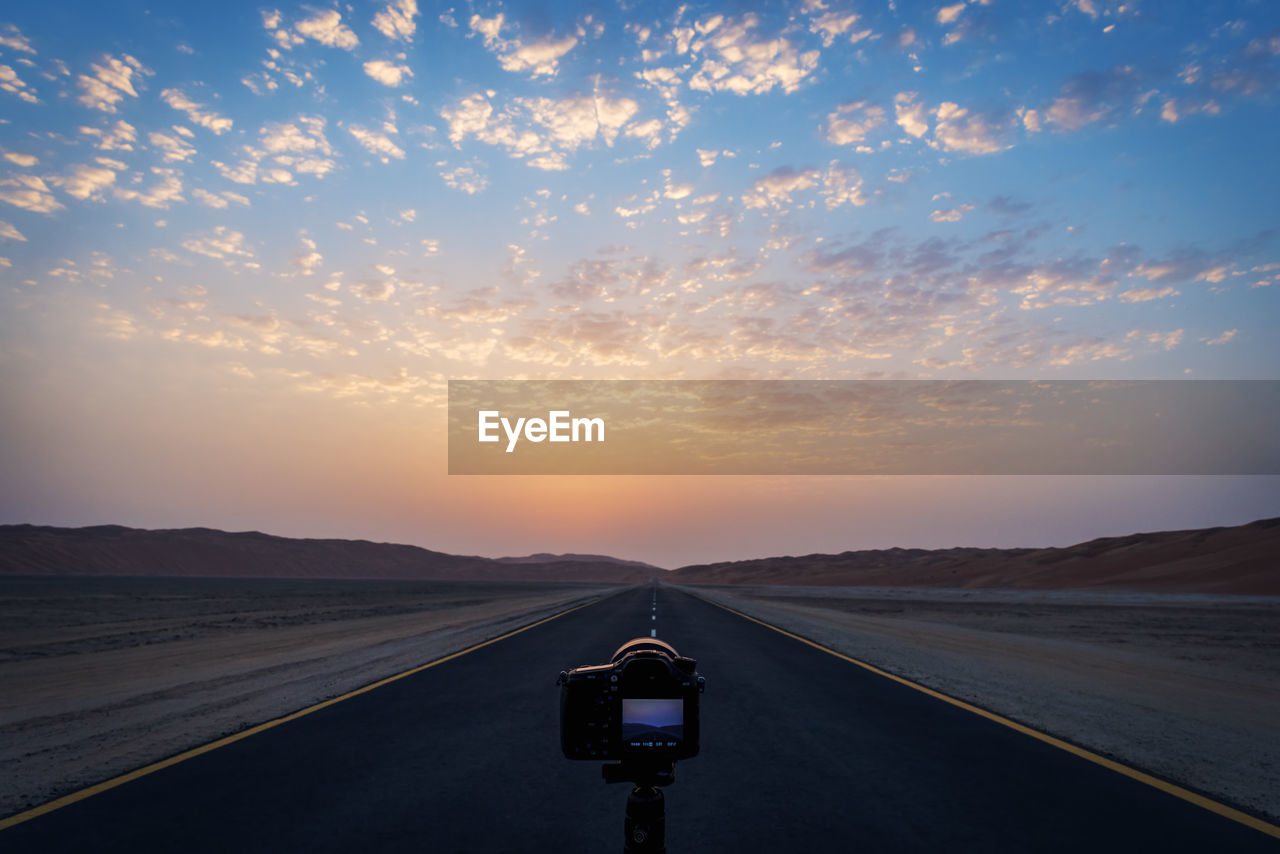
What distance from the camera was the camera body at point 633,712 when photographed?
354cm

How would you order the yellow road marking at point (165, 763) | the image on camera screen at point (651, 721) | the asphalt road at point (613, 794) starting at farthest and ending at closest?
1. the yellow road marking at point (165, 763)
2. the asphalt road at point (613, 794)
3. the image on camera screen at point (651, 721)

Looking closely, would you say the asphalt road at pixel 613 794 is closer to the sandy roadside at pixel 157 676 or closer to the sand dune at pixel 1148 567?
the sandy roadside at pixel 157 676

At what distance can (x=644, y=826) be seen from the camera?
10.4 feet

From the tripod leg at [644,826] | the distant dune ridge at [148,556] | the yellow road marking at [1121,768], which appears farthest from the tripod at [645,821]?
the distant dune ridge at [148,556]

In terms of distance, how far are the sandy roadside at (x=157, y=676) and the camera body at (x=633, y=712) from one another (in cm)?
530

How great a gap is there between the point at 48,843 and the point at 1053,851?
650 cm

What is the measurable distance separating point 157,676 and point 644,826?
48.7 feet

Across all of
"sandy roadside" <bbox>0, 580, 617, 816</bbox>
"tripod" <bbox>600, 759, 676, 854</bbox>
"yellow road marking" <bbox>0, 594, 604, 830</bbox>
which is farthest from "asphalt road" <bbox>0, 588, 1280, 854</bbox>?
"tripod" <bbox>600, 759, 676, 854</bbox>

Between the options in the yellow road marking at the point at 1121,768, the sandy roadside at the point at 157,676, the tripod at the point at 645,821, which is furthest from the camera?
the sandy roadside at the point at 157,676

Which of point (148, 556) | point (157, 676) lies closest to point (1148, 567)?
point (157, 676)

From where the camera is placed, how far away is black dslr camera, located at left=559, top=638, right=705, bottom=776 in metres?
3.54

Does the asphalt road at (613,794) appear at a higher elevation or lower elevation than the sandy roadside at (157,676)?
higher

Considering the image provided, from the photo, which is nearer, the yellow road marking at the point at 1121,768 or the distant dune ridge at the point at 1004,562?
the yellow road marking at the point at 1121,768

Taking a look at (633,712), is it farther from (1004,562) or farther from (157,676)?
(1004,562)
